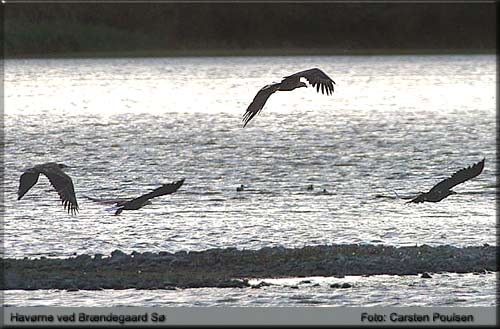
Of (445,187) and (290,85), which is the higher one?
(290,85)

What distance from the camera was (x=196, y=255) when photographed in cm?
1589

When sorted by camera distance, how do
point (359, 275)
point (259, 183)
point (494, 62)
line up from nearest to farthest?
point (359, 275) → point (259, 183) → point (494, 62)

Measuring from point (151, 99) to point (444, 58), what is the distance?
42964mm

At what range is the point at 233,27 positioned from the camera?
85500 mm

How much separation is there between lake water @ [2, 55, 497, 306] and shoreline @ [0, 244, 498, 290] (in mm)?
676

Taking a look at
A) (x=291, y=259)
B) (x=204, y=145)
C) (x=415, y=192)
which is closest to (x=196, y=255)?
(x=291, y=259)

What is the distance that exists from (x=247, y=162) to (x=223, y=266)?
1422 cm

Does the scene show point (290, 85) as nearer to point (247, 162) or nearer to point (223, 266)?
point (223, 266)

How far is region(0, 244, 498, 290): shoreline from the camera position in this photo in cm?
1473

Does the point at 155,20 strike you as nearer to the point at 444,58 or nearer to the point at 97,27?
the point at 97,27

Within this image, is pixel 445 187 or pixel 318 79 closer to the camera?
pixel 318 79

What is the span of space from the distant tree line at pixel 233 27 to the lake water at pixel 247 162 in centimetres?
1031

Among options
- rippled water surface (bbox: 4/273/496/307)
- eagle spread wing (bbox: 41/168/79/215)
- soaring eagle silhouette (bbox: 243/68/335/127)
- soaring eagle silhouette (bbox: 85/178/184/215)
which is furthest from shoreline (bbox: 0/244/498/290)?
soaring eagle silhouette (bbox: 243/68/335/127)

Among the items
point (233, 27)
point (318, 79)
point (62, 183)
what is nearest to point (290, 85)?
point (318, 79)
